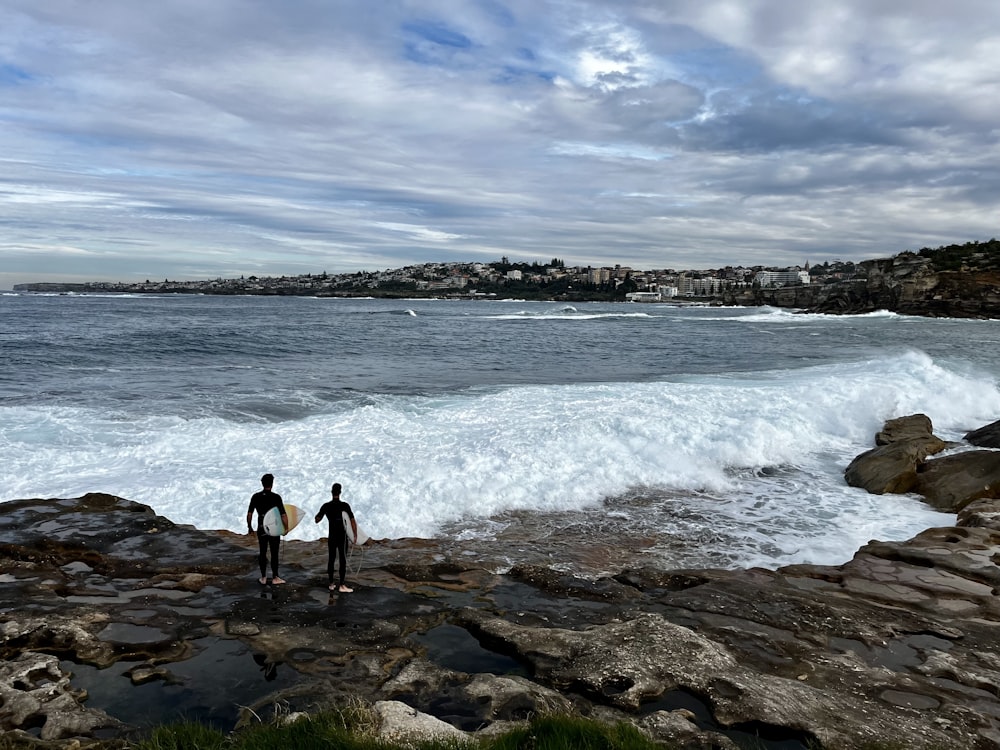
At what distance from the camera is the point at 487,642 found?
6438 mm

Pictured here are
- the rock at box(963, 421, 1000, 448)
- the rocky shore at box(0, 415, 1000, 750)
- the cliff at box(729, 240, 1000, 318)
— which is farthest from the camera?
the cliff at box(729, 240, 1000, 318)

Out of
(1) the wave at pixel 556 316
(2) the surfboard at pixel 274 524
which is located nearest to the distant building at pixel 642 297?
(1) the wave at pixel 556 316

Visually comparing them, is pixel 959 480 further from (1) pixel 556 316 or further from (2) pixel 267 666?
(1) pixel 556 316

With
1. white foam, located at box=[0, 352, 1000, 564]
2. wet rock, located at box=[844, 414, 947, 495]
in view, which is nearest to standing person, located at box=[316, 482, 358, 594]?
white foam, located at box=[0, 352, 1000, 564]

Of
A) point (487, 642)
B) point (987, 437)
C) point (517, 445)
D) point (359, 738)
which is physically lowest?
point (487, 642)

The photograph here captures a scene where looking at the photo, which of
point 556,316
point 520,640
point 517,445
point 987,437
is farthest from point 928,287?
point 520,640

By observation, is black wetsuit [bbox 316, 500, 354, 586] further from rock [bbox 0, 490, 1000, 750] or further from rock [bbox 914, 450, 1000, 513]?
rock [bbox 914, 450, 1000, 513]

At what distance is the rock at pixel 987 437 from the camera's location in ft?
51.2

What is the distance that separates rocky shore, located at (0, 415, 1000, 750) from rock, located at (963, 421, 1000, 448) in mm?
7773

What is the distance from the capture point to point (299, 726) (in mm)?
4250

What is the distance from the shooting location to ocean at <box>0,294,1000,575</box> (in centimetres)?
1088

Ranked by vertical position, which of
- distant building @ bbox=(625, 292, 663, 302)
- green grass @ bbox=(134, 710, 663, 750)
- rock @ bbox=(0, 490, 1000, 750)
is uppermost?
distant building @ bbox=(625, 292, 663, 302)

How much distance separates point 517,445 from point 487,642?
8.26 meters

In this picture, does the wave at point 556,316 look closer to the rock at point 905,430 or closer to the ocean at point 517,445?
the ocean at point 517,445
